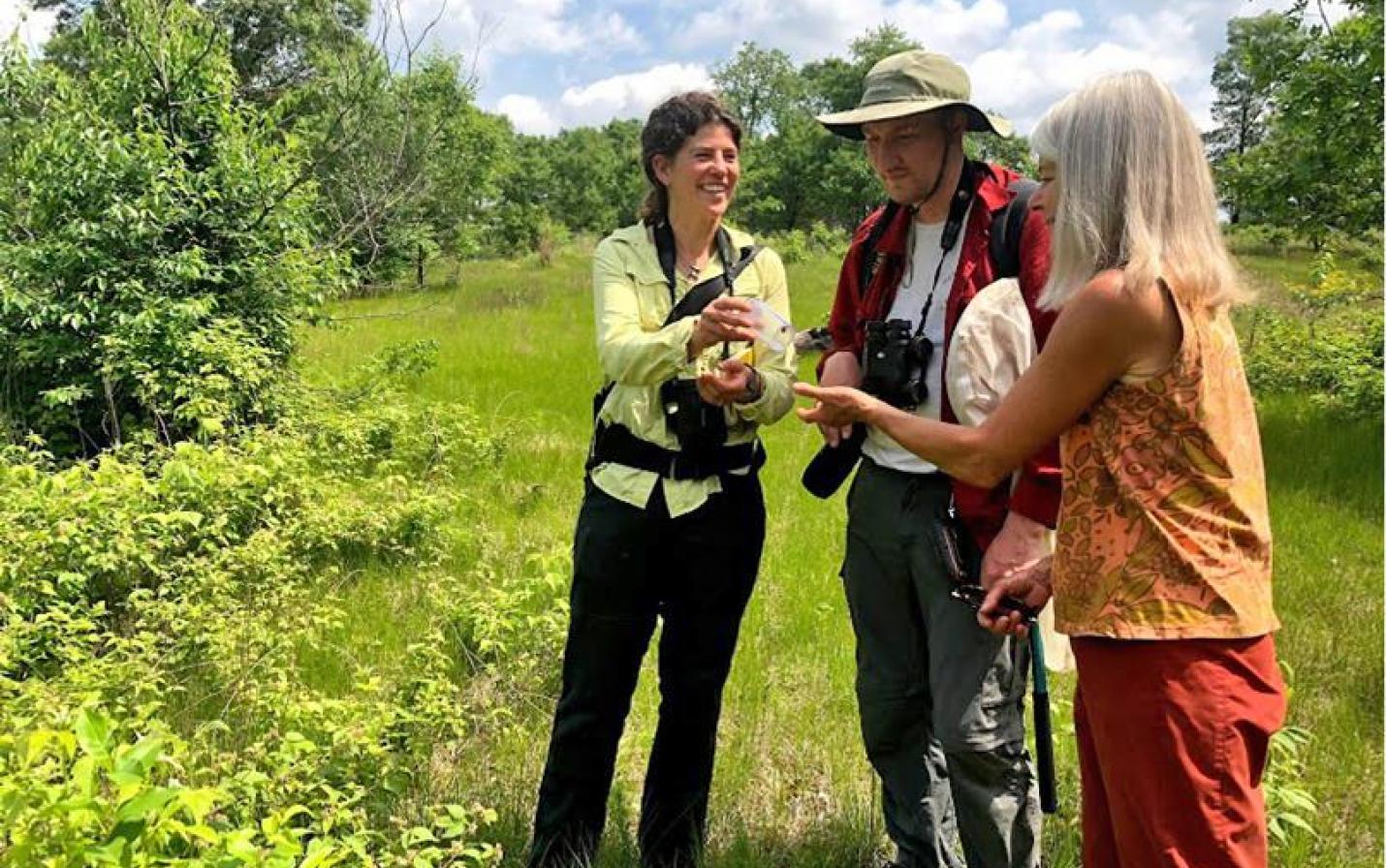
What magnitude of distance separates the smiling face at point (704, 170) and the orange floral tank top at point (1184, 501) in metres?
1.27

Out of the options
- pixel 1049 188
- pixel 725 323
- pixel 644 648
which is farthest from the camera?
pixel 644 648

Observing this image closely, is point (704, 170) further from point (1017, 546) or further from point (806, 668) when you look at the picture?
point (806, 668)

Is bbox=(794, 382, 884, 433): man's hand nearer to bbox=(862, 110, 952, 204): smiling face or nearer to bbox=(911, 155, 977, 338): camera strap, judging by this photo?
bbox=(911, 155, 977, 338): camera strap

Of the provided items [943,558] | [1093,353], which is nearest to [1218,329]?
[1093,353]

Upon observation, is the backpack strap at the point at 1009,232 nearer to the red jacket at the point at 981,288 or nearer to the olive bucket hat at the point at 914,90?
the red jacket at the point at 981,288

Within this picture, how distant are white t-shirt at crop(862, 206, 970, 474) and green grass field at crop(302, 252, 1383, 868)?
130 centimetres

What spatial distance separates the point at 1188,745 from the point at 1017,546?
24.8 inches

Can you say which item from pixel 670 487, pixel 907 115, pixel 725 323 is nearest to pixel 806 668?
pixel 670 487

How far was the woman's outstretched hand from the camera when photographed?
214 centimetres

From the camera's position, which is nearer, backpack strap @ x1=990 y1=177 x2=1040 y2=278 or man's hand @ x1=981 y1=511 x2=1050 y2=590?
man's hand @ x1=981 y1=511 x2=1050 y2=590

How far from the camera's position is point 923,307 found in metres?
2.43

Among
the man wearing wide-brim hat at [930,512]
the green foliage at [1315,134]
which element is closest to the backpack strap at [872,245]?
the man wearing wide-brim hat at [930,512]

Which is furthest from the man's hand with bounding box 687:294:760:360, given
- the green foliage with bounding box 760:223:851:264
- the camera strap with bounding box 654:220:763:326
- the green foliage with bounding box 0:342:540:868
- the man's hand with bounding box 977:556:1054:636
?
the green foliage with bounding box 760:223:851:264

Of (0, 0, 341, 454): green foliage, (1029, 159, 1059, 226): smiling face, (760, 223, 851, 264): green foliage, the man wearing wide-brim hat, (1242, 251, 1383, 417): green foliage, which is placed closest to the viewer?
(1029, 159, 1059, 226): smiling face
